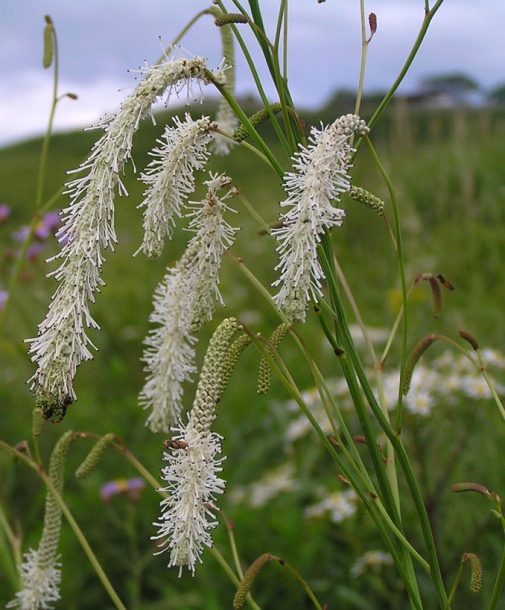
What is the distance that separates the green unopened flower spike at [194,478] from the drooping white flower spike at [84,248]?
0.14 meters

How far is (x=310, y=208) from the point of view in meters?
0.62

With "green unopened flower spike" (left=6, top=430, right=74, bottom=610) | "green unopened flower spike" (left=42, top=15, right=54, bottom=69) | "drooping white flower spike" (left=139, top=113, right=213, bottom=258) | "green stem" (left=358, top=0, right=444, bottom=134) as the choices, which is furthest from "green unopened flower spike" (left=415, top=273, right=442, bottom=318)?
"green unopened flower spike" (left=42, top=15, right=54, bottom=69)

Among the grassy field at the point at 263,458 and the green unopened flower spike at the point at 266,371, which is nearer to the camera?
the green unopened flower spike at the point at 266,371

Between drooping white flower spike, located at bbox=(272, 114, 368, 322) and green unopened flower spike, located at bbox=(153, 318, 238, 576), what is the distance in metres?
0.13

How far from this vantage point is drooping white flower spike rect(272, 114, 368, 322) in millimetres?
611

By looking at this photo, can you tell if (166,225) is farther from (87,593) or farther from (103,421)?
(103,421)

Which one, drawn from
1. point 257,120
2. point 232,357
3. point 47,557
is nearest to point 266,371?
point 232,357

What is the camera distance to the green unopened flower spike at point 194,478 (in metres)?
0.65

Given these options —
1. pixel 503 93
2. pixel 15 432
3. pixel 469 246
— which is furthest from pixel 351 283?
pixel 503 93

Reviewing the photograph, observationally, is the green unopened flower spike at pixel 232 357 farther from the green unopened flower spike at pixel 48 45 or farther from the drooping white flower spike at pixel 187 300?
the green unopened flower spike at pixel 48 45

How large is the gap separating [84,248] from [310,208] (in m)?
0.19

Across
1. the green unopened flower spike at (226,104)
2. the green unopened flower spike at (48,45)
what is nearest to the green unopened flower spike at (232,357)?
the green unopened flower spike at (226,104)

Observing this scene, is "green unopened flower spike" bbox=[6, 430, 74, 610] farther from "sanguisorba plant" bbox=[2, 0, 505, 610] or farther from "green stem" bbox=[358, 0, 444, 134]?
"green stem" bbox=[358, 0, 444, 134]

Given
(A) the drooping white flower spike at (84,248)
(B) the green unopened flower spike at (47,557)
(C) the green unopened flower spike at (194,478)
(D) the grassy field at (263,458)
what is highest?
(A) the drooping white flower spike at (84,248)
